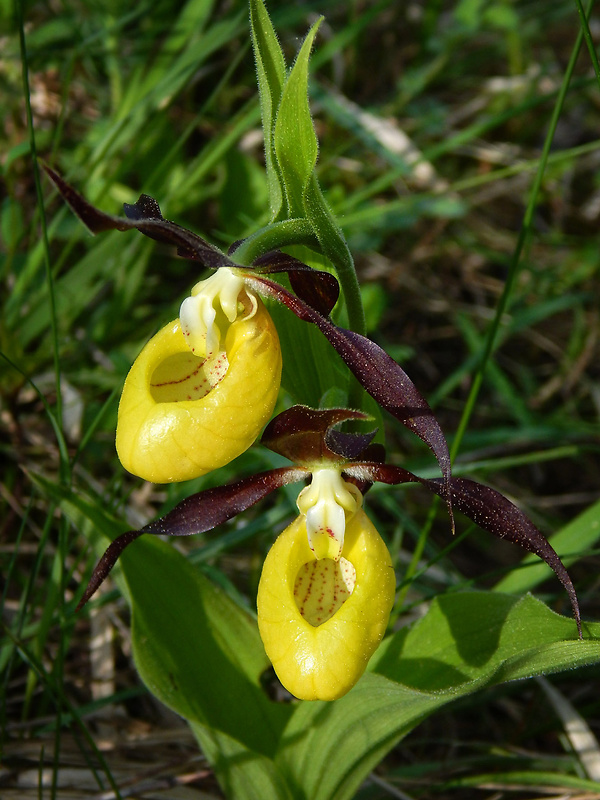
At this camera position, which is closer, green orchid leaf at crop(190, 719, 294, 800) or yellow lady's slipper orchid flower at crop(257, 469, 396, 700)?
yellow lady's slipper orchid flower at crop(257, 469, 396, 700)

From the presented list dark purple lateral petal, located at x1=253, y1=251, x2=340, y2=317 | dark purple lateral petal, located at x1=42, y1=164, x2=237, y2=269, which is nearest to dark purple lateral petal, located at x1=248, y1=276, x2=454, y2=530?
dark purple lateral petal, located at x1=253, y1=251, x2=340, y2=317

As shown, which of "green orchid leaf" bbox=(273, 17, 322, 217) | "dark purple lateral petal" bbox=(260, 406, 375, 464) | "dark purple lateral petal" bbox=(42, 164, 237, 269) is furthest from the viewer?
"dark purple lateral petal" bbox=(260, 406, 375, 464)

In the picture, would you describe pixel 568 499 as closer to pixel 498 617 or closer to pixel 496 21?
pixel 498 617

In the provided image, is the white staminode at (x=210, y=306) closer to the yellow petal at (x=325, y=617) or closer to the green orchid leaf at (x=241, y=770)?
the yellow petal at (x=325, y=617)

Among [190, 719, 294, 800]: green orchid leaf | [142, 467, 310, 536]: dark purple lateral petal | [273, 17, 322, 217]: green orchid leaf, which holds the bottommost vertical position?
[190, 719, 294, 800]: green orchid leaf

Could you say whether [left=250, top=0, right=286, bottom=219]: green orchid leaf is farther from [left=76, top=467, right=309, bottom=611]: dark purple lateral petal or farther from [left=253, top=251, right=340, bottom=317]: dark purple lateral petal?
[left=76, top=467, right=309, bottom=611]: dark purple lateral petal

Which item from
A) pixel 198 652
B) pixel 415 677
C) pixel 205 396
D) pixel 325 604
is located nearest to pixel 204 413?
pixel 205 396

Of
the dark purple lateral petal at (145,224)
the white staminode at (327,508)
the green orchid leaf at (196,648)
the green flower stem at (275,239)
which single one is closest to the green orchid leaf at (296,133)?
the green flower stem at (275,239)
